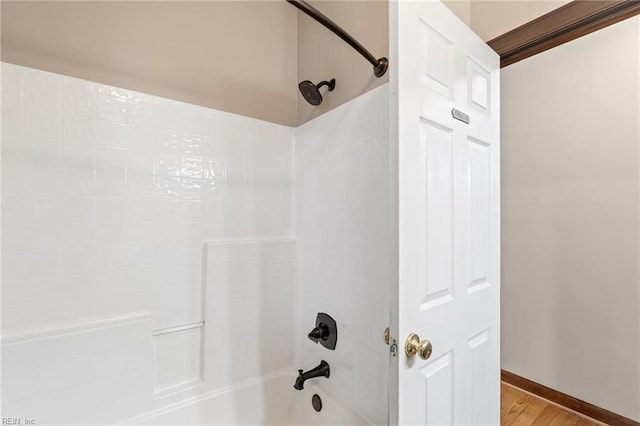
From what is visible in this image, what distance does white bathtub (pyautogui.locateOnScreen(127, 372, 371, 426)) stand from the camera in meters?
1.35

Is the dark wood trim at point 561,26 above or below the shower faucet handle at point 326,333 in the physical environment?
above

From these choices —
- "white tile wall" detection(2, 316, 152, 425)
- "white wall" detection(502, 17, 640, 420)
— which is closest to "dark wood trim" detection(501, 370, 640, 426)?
"white wall" detection(502, 17, 640, 420)

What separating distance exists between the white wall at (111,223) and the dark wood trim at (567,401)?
1.65 metres

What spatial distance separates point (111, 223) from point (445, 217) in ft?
4.39

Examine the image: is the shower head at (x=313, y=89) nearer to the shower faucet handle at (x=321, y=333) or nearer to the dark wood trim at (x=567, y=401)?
the shower faucet handle at (x=321, y=333)

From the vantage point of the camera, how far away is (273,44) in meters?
1.78

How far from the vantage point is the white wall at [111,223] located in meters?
1.10

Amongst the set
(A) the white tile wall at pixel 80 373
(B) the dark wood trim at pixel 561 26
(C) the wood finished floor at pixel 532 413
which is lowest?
(C) the wood finished floor at pixel 532 413

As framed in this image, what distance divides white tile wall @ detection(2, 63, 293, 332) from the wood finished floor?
1770mm

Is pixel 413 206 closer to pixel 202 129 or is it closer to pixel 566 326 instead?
pixel 202 129

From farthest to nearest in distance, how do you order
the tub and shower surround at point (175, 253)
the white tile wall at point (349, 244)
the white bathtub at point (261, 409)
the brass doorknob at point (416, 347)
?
the white bathtub at point (261, 409) → the white tile wall at point (349, 244) → the tub and shower surround at point (175, 253) → the brass doorknob at point (416, 347)

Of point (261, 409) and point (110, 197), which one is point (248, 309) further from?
point (110, 197)

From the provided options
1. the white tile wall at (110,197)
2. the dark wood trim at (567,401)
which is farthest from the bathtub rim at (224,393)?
the dark wood trim at (567,401)

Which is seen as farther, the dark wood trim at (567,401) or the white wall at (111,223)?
the dark wood trim at (567,401)
